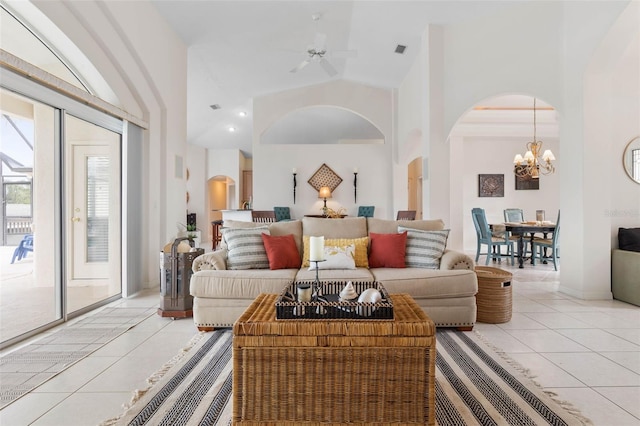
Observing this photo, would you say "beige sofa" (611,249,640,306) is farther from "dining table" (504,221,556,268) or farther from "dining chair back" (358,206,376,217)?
"dining chair back" (358,206,376,217)

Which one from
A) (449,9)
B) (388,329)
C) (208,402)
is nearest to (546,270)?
(449,9)

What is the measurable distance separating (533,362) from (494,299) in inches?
33.0

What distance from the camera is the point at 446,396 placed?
196 cm

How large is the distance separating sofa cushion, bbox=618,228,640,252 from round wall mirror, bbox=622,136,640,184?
64cm

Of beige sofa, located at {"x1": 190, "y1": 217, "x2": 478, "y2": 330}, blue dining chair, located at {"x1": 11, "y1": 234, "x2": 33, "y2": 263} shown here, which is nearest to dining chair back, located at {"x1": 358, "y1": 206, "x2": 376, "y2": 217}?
beige sofa, located at {"x1": 190, "y1": 217, "x2": 478, "y2": 330}

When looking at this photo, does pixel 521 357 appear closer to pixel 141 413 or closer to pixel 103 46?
pixel 141 413

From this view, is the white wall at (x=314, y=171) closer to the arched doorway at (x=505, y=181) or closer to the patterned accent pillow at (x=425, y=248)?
the arched doorway at (x=505, y=181)

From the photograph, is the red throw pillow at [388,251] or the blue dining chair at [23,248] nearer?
the blue dining chair at [23,248]

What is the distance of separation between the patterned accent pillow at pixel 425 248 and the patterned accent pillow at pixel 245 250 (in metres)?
1.41

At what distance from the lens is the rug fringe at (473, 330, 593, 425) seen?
Answer: 1805 mm

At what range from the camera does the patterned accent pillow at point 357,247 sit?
3.49 metres

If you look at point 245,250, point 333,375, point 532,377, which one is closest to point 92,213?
point 245,250

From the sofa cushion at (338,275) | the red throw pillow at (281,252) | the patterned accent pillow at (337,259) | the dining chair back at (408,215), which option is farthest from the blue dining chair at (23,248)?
the dining chair back at (408,215)

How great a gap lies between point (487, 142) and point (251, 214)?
588 cm
